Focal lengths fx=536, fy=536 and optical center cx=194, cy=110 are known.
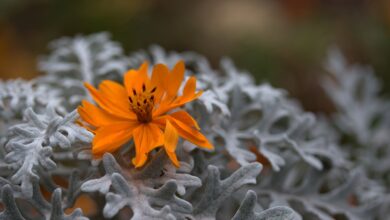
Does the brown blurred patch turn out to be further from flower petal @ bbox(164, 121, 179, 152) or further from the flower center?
flower petal @ bbox(164, 121, 179, 152)

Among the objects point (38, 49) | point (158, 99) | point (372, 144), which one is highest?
point (38, 49)

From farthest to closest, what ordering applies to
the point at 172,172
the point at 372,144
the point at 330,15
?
the point at 330,15, the point at 372,144, the point at 172,172

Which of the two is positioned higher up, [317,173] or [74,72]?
[74,72]

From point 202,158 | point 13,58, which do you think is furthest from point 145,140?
point 13,58

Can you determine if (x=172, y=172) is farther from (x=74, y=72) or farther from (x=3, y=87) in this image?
(x=74, y=72)

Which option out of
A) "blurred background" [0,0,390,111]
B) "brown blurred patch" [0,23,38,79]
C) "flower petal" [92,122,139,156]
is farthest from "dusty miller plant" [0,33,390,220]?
"brown blurred patch" [0,23,38,79]

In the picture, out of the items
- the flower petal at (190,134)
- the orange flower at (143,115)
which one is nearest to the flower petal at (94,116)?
the orange flower at (143,115)

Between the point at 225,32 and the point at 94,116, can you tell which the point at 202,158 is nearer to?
the point at 94,116

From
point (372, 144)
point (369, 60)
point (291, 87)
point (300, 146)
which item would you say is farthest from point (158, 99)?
point (369, 60)
